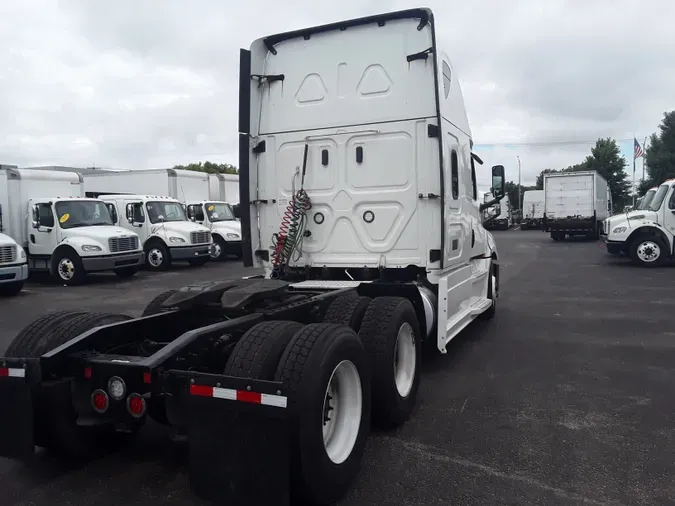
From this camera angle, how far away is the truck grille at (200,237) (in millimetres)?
18031

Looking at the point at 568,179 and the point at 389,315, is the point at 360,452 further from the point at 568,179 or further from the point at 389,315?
the point at 568,179

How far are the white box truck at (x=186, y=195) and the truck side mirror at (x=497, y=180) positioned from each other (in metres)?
12.3

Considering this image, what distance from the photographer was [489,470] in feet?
12.2

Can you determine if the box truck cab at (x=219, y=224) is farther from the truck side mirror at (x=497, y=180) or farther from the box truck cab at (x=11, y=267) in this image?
the truck side mirror at (x=497, y=180)

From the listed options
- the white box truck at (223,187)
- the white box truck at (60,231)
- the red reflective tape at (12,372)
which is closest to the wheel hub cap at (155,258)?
the white box truck at (60,231)

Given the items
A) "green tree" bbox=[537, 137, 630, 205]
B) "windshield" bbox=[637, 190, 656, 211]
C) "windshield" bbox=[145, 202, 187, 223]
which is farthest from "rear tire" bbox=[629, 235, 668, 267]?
"green tree" bbox=[537, 137, 630, 205]

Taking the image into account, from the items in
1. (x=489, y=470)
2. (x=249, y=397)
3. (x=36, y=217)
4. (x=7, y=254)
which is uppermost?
(x=36, y=217)

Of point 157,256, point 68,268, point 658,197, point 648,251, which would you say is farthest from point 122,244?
point 658,197

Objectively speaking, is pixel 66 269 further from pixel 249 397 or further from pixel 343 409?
pixel 249 397

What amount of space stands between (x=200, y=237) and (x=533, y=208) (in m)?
32.2

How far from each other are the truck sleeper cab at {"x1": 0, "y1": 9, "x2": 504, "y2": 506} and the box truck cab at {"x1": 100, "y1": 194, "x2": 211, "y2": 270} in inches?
457

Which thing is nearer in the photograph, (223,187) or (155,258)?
(155,258)

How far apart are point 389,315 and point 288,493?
199 centimetres

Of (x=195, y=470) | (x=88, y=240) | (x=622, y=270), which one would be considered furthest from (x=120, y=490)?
(x=622, y=270)
